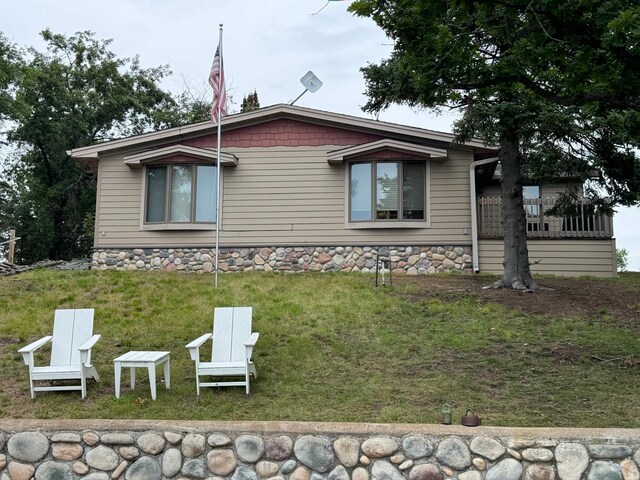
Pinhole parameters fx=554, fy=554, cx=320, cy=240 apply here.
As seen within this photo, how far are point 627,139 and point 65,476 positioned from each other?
9830mm

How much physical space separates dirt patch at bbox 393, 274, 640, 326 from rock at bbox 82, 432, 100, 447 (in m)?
5.77

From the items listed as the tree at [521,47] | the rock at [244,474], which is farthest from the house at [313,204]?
the rock at [244,474]

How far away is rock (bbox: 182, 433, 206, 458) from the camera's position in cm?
405

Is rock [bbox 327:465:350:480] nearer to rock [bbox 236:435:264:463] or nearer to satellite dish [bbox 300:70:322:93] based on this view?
rock [bbox 236:435:264:463]

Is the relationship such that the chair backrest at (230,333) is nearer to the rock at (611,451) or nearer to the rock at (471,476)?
the rock at (471,476)

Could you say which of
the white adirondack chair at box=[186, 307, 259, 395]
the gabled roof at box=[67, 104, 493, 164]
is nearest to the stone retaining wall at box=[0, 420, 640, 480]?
the white adirondack chair at box=[186, 307, 259, 395]

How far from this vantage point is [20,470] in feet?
13.6

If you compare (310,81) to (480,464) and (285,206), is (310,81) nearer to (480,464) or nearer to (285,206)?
(285,206)

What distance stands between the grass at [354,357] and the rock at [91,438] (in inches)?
22.1

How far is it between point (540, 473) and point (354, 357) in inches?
101

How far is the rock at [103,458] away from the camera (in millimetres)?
4102

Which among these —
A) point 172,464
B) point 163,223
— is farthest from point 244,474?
point 163,223

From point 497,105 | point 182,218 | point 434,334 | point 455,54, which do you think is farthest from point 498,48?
point 182,218

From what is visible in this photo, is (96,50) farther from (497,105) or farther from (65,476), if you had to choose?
(65,476)
